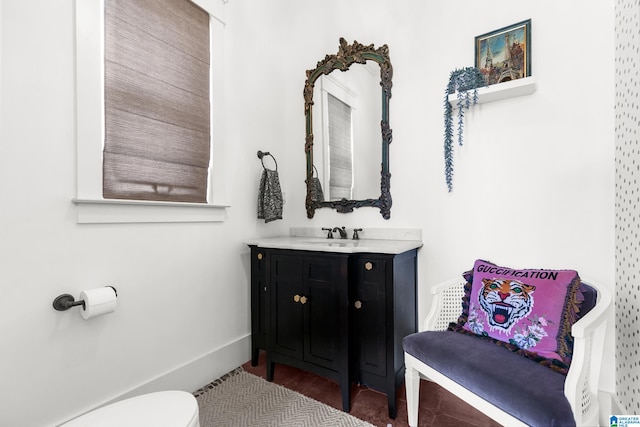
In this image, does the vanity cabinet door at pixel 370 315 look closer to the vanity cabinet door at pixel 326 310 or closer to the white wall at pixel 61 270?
the vanity cabinet door at pixel 326 310

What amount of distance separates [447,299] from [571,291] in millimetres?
562

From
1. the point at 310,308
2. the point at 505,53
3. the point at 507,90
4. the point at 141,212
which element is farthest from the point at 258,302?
the point at 505,53

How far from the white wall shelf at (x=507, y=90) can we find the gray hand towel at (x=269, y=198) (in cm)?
137

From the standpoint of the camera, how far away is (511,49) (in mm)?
1737

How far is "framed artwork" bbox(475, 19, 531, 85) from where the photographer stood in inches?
66.7

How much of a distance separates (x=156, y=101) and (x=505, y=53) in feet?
6.67

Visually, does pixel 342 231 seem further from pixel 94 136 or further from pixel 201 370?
pixel 94 136

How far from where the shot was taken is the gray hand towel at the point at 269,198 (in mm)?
2297

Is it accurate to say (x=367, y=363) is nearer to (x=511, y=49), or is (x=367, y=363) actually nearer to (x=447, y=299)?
(x=447, y=299)

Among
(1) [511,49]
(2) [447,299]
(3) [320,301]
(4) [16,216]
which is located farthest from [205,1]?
(2) [447,299]

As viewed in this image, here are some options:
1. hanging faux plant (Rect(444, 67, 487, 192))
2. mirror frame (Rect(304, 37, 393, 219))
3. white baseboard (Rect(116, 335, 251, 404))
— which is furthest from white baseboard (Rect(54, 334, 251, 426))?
hanging faux plant (Rect(444, 67, 487, 192))

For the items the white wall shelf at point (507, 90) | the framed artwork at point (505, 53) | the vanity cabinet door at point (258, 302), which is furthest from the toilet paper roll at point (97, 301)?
the framed artwork at point (505, 53)

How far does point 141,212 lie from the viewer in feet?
5.39

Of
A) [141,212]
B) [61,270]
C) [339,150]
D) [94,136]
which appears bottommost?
[61,270]
